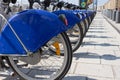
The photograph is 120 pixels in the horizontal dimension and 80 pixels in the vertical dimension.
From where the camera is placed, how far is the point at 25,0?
475 cm

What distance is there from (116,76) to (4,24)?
1.80 meters

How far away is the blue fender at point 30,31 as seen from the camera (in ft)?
10.9

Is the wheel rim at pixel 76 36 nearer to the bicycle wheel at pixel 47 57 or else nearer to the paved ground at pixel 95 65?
the paved ground at pixel 95 65

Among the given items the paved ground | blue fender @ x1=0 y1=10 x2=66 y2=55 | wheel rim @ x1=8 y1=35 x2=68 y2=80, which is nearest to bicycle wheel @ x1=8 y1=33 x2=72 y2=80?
wheel rim @ x1=8 y1=35 x2=68 y2=80

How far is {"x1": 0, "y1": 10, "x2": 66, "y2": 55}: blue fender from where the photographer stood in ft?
10.9

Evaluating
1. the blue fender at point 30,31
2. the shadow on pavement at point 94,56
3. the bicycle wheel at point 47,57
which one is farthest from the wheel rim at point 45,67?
the shadow on pavement at point 94,56

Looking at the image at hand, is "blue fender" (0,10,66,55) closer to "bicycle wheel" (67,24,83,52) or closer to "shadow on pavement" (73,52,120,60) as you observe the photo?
"shadow on pavement" (73,52,120,60)

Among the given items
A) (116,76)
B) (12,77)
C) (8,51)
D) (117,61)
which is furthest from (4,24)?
(117,61)

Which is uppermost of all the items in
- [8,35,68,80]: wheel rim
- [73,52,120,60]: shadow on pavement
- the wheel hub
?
the wheel hub

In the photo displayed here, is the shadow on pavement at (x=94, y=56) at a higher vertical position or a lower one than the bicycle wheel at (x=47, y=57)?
lower

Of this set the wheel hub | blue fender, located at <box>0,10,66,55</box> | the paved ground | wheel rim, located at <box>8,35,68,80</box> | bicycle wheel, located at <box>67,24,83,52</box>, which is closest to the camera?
blue fender, located at <box>0,10,66,55</box>

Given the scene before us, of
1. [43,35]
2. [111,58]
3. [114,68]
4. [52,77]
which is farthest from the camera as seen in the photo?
[111,58]

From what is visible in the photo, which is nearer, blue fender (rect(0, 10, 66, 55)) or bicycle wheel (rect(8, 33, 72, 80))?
blue fender (rect(0, 10, 66, 55))

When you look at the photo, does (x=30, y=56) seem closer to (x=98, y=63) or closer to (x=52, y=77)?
(x=52, y=77)
